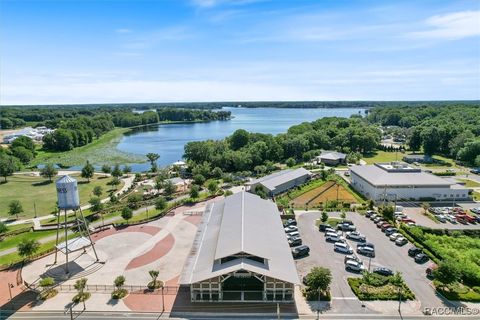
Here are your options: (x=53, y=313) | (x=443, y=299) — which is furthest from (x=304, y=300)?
(x=53, y=313)

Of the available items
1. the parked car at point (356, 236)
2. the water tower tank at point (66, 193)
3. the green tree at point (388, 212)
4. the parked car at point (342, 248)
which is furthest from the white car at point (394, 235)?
the water tower tank at point (66, 193)

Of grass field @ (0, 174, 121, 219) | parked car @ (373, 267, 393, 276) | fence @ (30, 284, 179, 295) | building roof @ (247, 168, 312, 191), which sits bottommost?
grass field @ (0, 174, 121, 219)

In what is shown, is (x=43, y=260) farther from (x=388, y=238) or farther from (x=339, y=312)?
(x=388, y=238)

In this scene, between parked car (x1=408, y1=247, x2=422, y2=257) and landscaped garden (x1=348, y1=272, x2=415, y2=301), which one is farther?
parked car (x1=408, y1=247, x2=422, y2=257)

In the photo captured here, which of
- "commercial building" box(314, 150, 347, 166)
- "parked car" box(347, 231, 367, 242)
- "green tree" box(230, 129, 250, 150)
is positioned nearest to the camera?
"parked car" box(347, 231, 367, 242)

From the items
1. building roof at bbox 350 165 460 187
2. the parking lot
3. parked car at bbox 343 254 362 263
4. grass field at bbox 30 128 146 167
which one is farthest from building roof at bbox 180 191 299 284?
grass field at bbox 30 128 146 167

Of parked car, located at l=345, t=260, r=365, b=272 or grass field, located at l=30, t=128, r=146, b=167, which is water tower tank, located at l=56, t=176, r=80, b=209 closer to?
parked car, located at l=345, t=260, r=365, b=272

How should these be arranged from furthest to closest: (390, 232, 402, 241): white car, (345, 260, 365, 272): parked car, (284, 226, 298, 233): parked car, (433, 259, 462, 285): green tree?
(284, 226, 298, 233): parked car → (390, 232, 402, 241): white car → (345, 260, 365, 272): parked car → (433, 259, 462, 285): green tree
